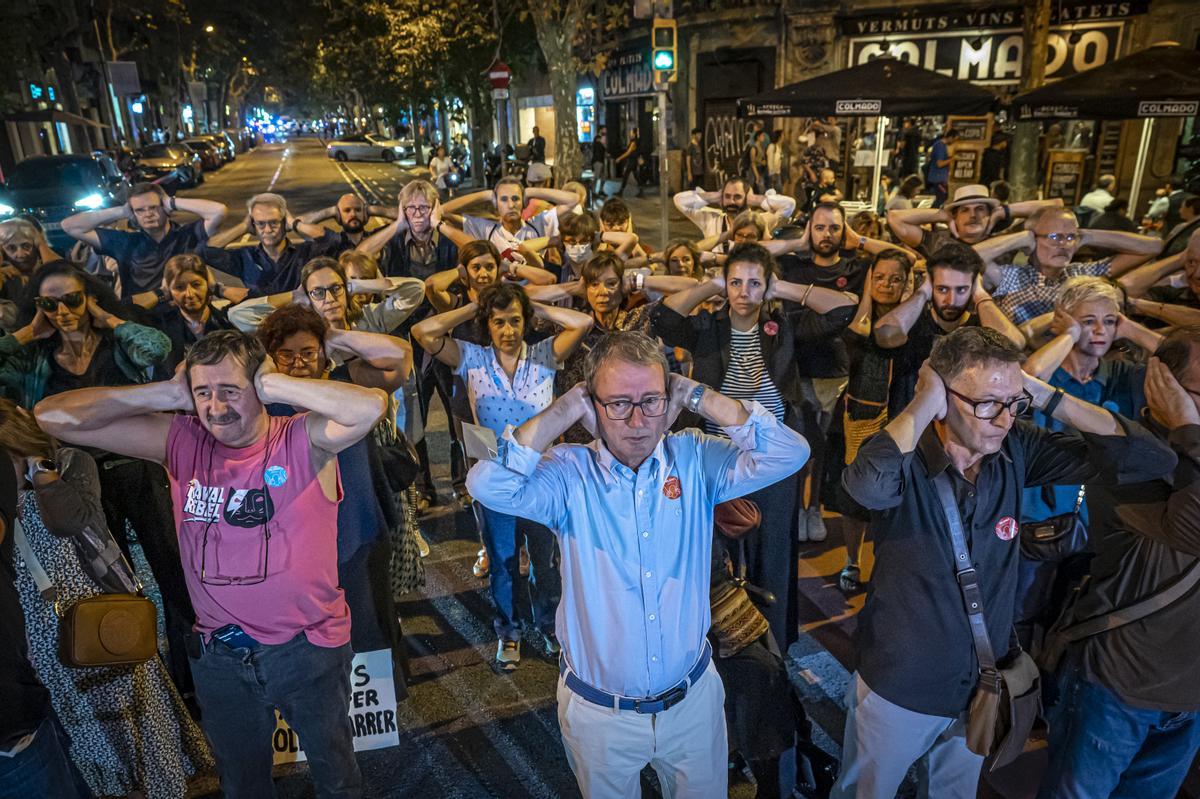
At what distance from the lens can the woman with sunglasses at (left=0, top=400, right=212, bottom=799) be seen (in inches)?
112

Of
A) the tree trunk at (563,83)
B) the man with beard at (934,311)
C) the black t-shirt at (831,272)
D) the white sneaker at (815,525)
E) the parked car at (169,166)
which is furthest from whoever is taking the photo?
the parked car at (169,166)

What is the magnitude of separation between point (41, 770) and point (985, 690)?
10.1ft

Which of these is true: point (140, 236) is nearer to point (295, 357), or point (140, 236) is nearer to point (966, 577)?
point (295, 357)

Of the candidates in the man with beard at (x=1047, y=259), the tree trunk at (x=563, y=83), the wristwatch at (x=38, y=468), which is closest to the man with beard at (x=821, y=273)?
the man with beard at (x=1047, y=259)

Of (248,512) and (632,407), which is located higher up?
(632,407)

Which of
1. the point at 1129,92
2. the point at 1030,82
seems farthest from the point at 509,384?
the point at 1030,82

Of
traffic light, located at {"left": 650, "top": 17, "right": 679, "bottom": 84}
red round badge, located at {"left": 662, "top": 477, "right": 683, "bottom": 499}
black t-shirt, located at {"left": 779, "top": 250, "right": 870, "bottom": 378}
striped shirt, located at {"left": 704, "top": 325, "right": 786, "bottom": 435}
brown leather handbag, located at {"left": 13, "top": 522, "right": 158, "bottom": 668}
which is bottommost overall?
brown leather handbag, located at {"left": 13, "top": 522, "right": 158, "bottom": 668}

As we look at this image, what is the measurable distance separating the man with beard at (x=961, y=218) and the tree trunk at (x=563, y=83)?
13.2m

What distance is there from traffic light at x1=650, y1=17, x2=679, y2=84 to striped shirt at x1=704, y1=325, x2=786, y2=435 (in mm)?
5936

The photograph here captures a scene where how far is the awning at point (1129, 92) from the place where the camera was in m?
8.88

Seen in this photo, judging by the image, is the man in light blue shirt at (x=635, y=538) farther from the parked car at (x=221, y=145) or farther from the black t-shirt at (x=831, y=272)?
the parked car at (x=221, y=145)

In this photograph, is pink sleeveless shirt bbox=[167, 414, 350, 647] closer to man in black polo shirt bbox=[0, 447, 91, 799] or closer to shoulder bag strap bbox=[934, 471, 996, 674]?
man in black polo shirt bbox=[0, 447, 91, 799]

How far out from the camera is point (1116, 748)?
112 inches

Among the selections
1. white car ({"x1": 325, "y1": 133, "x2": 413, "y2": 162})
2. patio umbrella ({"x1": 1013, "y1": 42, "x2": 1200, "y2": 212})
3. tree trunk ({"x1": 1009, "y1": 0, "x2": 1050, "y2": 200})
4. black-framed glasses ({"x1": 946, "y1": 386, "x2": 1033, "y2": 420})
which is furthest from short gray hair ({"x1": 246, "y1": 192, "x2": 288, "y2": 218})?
white car ({"x1": 325, "y1": 133, "x2": 413, "y2": 162})
